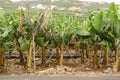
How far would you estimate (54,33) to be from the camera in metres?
7.58

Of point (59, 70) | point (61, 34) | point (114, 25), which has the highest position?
point (114, 25)

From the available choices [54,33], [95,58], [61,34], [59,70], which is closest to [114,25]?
[95,58]

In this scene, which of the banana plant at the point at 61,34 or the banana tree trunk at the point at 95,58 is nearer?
the banana plant at the point at 61,34

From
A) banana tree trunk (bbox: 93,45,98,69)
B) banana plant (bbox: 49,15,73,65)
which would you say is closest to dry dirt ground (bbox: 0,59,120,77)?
banana tree trunk (bbox: 93,45,98,69)

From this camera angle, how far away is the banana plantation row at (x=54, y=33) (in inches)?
287

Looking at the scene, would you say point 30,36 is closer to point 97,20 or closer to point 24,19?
point 24,19

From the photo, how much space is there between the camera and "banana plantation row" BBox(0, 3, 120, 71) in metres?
7.29

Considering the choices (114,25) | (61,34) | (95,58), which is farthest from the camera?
(95,58)

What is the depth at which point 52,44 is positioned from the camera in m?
7.82

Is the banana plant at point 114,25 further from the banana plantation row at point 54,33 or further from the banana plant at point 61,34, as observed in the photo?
the banana plant at point 61,34

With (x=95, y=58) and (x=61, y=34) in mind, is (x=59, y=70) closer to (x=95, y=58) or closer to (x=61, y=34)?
(x=61, y=34)

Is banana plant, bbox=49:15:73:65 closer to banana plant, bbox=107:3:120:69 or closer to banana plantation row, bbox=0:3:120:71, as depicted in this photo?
banana plantation row, bbox=0:3:120:71

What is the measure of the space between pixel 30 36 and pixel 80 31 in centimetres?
107

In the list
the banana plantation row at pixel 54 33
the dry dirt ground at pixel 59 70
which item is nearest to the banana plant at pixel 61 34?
the banana plantation row at pixel 54 33
